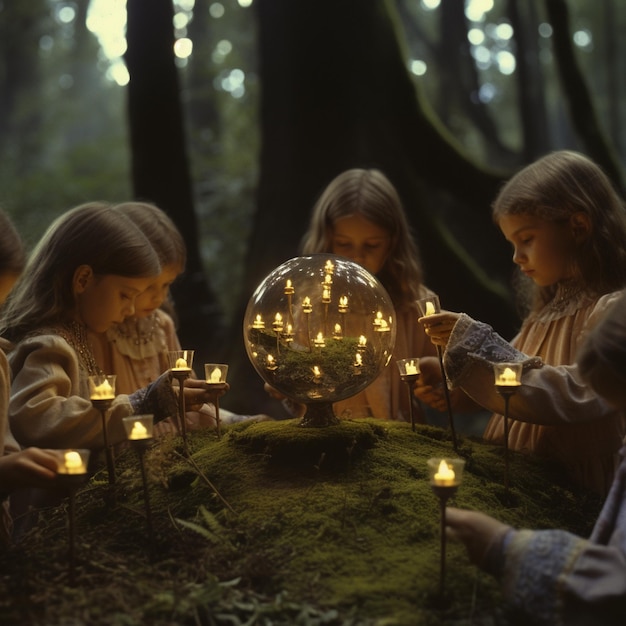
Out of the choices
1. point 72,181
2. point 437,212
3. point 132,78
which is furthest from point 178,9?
point 437,212

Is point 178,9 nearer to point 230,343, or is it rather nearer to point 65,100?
point 65,100

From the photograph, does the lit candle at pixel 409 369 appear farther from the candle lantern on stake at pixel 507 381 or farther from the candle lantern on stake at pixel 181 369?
the candle lantern on stake at pixel 181 369

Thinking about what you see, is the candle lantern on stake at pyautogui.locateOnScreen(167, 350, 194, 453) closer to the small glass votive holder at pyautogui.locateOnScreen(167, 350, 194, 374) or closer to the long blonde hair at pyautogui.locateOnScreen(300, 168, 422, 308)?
the small glass votive holder at pyautogui.locateOnScreen(167, 350, 194, 374)

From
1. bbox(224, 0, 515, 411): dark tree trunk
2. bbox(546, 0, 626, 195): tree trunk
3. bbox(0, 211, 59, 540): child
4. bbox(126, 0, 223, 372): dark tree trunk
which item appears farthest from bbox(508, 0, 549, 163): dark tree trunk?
bbox(0, 211, 59, 540): child

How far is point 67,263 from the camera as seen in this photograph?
4145 millimetres

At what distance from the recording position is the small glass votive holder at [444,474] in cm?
242

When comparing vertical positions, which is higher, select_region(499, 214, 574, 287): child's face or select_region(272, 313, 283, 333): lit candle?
select_region(499, 214, 574, 287): child's face

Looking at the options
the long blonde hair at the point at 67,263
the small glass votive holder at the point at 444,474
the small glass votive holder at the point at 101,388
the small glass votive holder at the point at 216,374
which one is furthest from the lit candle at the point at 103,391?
the small glass votive holder at the point at 444,474

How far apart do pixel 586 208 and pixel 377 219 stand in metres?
1.46

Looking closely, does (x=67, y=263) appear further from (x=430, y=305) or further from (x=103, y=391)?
(x=430, y=305)

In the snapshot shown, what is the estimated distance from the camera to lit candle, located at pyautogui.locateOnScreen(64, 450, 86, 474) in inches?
102

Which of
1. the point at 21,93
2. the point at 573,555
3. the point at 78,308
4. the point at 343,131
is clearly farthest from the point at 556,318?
the point at 21,93

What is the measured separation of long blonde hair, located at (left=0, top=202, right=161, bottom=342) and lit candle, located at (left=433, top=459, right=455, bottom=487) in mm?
2361

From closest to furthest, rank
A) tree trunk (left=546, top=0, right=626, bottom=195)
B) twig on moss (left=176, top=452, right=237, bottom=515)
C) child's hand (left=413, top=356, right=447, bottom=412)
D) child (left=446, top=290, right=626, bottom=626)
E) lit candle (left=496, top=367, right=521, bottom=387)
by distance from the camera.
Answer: child (left=446, top=290, right=626, bottom=626)
twig on moss (left=176, top=452, right=237, bottom=515)
lit candle (left=496, top=367, right=521, bottom=387)
child's hand (left=413, top=356, right=447, bottom=412)
tree trunk (left=546, top=0, right=626, bottom=195)
